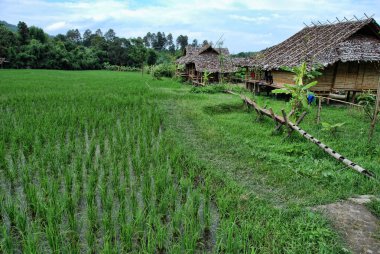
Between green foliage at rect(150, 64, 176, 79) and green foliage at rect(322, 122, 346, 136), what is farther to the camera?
green foliage at rect(150, 64, 176, 79)

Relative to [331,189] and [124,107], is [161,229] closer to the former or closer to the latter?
[331,189]

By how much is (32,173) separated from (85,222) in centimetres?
189

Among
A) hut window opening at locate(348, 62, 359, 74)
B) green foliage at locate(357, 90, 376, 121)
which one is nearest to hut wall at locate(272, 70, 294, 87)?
hut window opening at locate(348, 62, 359, 74)

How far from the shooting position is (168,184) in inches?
171

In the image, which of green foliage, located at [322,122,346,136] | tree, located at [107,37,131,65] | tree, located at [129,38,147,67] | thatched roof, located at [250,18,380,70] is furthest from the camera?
tree, located at [107,37,131,65]

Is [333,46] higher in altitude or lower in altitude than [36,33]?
lower

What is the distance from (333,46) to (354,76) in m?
1.99

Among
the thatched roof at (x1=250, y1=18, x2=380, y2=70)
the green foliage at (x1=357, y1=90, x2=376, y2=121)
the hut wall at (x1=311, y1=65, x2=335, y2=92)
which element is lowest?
the green foliage at (x1=357, y1=90, x2=376, y2=121)

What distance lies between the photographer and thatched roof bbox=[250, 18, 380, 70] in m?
11.8

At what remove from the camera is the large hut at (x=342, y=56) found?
469 inches

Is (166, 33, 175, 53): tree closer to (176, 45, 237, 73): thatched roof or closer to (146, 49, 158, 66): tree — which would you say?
(146, 49, 158, 66): tree

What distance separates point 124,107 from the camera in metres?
10.4

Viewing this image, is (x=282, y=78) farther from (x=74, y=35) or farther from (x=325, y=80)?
(x=74, y=35)

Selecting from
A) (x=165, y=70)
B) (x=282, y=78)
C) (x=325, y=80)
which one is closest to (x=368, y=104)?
(x=325, y=80)
